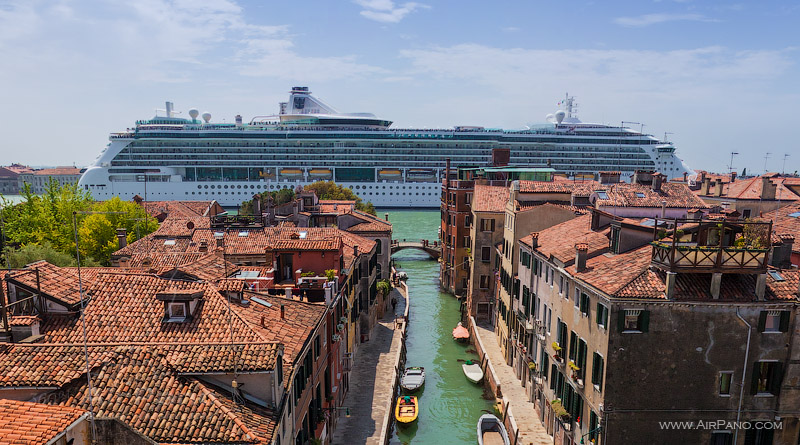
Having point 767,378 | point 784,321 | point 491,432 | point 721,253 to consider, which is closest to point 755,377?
point 767,378

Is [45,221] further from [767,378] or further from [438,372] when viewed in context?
[767,378]

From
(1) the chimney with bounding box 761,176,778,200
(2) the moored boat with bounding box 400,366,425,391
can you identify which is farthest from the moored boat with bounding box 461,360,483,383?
(1) the chimney with bounding box 761,176,778,200

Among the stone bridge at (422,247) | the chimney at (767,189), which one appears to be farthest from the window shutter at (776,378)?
the stone bridge at (422,247)

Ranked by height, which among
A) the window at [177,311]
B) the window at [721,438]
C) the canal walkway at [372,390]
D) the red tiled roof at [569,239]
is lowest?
the canal walkway at [372,390]

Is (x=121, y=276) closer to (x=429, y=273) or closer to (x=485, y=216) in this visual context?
(x=485, y=216)

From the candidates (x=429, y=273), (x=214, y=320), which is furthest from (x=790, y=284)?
(x=429, y=273)

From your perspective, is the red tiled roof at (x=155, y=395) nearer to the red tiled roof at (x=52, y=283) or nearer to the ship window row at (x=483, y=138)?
the red tiled roof at (x=52, y=283)
